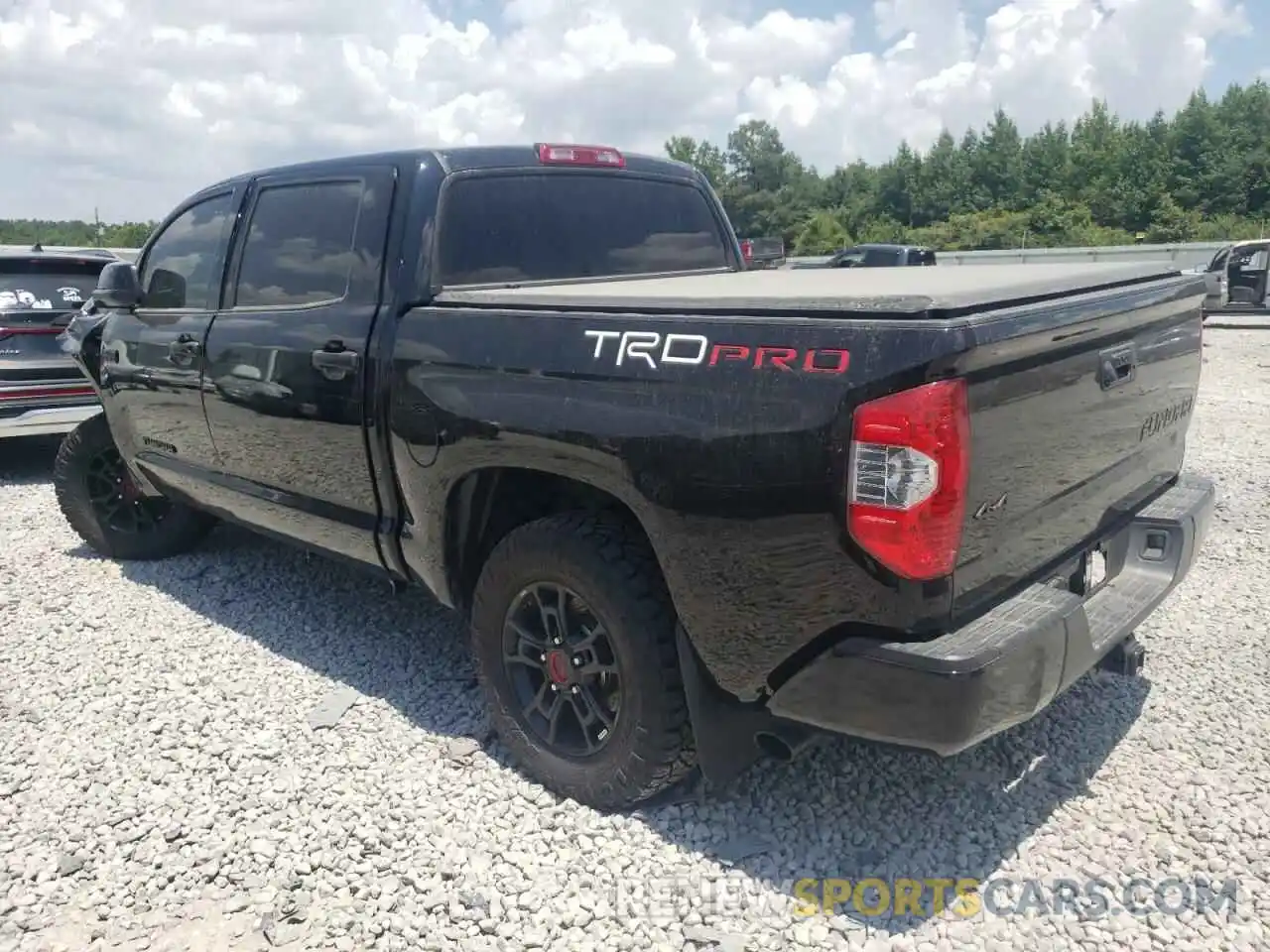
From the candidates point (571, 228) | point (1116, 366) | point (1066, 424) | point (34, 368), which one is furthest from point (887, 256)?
point (1066, 424)

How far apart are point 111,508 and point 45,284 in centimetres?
272

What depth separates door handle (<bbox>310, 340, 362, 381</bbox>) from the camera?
130 inches

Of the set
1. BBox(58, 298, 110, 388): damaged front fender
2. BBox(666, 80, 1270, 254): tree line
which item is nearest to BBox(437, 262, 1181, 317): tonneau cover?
BBox(58, 298, 110, 388): damaged front fender

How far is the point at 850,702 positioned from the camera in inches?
89.1

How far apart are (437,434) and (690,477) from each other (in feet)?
3.19

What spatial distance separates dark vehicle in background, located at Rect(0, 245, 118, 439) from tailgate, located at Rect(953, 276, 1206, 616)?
621 centimetres

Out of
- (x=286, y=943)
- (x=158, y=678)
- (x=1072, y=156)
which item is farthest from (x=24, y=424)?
(x=1072, y=156)

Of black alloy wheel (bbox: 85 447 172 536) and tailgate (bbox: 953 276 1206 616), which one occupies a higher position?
tailgate (bbox: 953 276 1206 616)

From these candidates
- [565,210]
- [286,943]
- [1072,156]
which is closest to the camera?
[286,943]

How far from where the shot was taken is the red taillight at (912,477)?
81.3 inches

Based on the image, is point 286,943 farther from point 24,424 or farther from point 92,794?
point 24,424

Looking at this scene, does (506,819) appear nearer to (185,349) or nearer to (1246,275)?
(185,349)

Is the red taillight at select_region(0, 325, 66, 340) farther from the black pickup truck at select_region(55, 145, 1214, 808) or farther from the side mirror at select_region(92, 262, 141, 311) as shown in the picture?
the black pickup truck at select_region(55, 145, 1214, 808)

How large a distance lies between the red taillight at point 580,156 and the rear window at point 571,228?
0.05m
